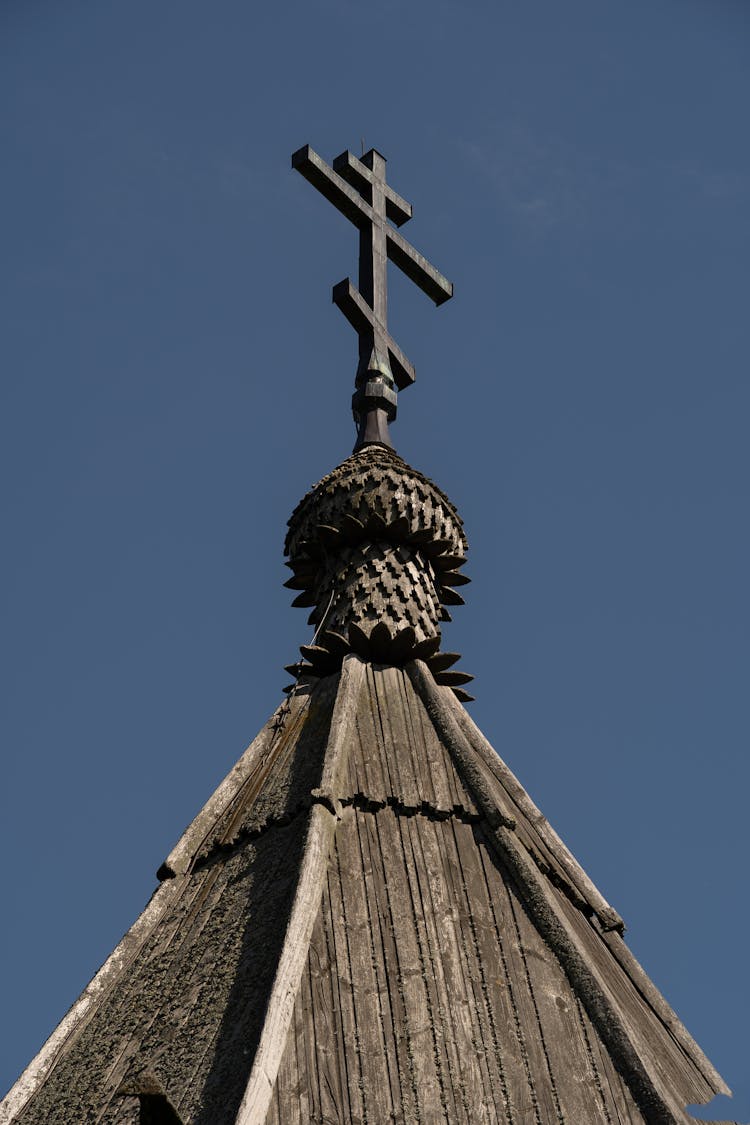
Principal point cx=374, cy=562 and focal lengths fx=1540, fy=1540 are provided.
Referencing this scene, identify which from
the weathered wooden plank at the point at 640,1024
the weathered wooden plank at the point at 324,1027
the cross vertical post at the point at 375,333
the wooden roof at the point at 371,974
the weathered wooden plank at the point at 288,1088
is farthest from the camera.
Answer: the cross vertical post at the point at 375,333

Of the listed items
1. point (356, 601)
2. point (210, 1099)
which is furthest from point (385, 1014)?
point (356, 601)

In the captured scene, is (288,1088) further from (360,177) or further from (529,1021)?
(360,177)

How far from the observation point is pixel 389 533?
8492 mm

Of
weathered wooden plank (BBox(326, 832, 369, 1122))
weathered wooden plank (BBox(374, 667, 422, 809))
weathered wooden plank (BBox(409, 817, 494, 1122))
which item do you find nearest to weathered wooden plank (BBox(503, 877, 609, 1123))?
weathered wooden plank (BBox(409, 817, 494, 1122))

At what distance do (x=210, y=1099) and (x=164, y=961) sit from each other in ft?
3.72

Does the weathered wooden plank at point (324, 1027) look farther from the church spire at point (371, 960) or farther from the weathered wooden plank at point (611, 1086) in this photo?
the weathered wooden plank at point (611, 1086)

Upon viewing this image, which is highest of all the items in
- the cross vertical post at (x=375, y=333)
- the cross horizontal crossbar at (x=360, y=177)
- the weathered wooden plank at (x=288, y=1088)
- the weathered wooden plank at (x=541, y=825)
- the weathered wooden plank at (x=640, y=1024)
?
the cross horizontal crossbar at (x=360, y=177)

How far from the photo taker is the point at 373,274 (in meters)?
10.5

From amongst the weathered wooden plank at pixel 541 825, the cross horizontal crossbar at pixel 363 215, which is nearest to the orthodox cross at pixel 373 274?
the cross horizontal crossbar at pixel 363 215

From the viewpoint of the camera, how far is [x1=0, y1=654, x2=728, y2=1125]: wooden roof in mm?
5102

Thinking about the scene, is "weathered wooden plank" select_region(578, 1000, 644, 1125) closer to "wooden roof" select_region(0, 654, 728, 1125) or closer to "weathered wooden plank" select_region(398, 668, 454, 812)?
"wooden roof" select_region(0, 654, 728, 1125)

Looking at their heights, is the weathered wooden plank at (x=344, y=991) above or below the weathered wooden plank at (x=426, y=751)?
below

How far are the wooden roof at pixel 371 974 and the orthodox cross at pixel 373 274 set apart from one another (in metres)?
3.14

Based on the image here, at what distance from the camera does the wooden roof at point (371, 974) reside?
5.10m
